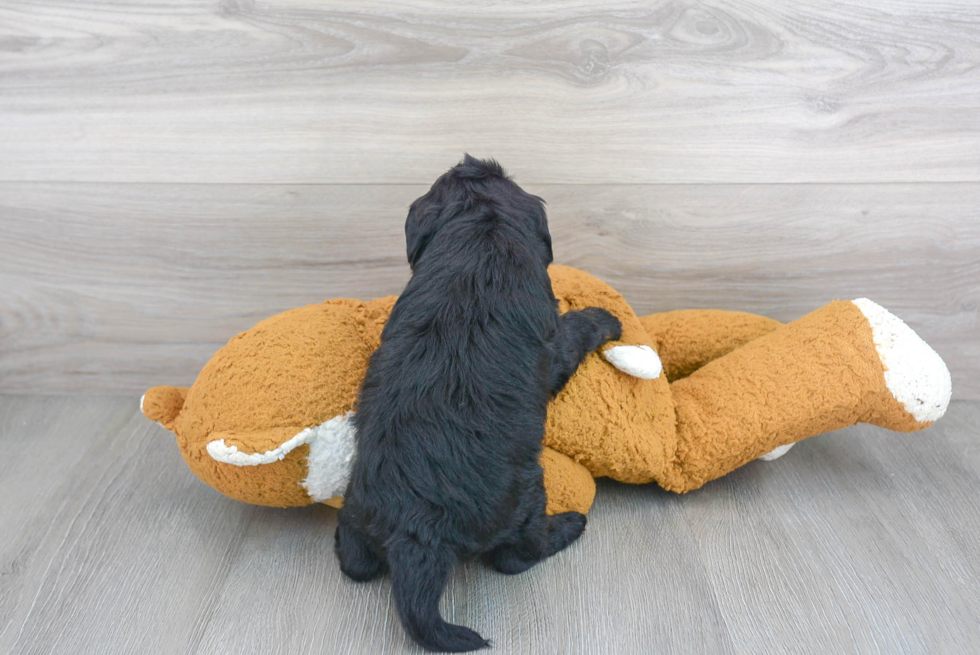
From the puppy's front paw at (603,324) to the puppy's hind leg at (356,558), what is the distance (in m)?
0.53

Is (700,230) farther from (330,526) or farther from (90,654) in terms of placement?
(90,654)

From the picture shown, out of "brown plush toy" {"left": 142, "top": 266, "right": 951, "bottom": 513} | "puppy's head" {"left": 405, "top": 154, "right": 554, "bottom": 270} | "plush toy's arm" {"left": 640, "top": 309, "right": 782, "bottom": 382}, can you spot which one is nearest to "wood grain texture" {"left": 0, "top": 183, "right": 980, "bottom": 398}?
"plush toy's arm" {"left": 640, "top": 309, "right": 782, "bottom": 382}

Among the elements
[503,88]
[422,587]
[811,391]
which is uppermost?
[503,88]

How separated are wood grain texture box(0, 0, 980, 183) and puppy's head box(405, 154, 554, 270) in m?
0.38

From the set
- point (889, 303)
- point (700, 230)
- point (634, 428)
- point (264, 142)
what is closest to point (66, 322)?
point (264, 142)

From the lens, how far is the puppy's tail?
101 cm

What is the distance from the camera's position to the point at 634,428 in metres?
1.32

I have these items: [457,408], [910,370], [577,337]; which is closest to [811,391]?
[910,370]

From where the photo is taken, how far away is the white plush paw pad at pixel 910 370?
1286 millimetres

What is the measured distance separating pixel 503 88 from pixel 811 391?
2.89 ft

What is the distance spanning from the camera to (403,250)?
1.66 metres

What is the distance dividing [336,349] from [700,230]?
88 cm

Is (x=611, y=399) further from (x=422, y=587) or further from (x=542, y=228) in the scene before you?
(x=422, y=587)

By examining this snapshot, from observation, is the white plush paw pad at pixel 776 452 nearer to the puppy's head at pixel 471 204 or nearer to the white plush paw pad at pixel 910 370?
the white plush paw pad at pixel 910 370
